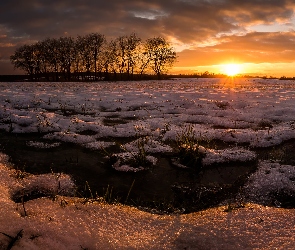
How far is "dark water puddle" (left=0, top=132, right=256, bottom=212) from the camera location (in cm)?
381

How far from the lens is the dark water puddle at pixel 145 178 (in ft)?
12.5

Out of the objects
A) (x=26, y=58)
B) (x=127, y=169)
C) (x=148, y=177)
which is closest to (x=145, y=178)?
(x=148, y=177)

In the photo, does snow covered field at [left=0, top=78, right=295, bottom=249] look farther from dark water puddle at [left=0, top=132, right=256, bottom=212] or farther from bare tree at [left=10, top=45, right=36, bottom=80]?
bare tree at [left=10, top=45, right=36, bottom=80]

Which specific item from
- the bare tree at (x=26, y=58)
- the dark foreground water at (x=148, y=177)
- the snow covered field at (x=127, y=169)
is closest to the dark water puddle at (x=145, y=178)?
the dark foreground water at (x=148, y=177)

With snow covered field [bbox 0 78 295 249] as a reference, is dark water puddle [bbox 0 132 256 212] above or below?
below

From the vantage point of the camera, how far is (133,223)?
8.84 feet

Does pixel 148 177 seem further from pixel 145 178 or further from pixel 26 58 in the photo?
pixel 26 58

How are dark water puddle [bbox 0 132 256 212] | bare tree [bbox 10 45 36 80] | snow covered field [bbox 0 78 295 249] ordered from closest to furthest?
snow covered field [bbox 0 78 295 249] → dark water puddle [bbox 0 132 256 212] → bare tree [bbox 10 45 36 80]

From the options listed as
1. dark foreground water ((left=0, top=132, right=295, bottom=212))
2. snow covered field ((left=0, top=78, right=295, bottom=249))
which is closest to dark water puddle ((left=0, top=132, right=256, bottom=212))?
dark foreground water ((left=0, top=132, right=295, bottom=212))

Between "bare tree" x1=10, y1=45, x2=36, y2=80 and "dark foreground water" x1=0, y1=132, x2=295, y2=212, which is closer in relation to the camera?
"dark foreground water" x1=0, y1=132, x2=295, y2=212

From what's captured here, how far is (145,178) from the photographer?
455cm

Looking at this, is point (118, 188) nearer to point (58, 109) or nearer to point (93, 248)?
point (93, 248)

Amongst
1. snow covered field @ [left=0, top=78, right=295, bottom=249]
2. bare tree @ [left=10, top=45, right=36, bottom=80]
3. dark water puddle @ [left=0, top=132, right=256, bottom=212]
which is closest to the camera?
snow covered field @ [left=0, top=78, right=295, bottom=249]

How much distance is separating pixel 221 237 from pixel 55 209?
1536 mm
